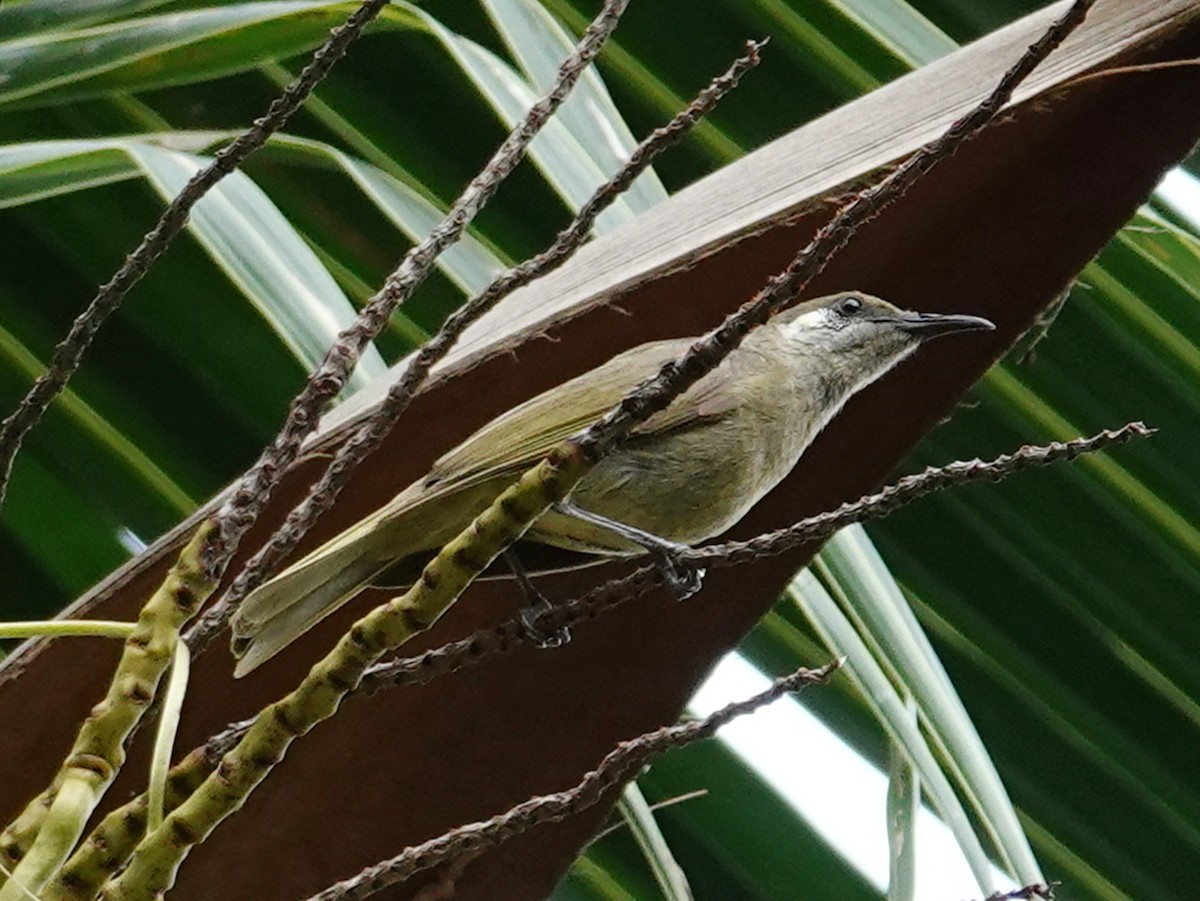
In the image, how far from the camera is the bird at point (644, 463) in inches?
49.9

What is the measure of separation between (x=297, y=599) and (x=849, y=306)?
58cm

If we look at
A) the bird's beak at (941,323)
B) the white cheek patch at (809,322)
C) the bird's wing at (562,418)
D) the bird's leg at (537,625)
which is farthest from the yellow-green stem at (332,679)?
the white cheek patch at (809,322)

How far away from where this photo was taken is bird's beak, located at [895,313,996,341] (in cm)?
103

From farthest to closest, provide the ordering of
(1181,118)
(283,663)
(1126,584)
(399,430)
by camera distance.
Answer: (1126,584) < (283,663) < (399,430) < (1181,118)

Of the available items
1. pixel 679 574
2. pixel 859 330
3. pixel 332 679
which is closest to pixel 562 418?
pixel 859 330

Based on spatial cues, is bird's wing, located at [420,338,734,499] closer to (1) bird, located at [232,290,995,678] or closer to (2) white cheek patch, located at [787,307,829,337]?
(1) bird, located at [232,290,995,678]

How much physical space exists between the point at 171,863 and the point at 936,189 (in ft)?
2.00

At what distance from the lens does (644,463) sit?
1803mm

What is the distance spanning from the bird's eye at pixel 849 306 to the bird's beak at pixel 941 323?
0.17m

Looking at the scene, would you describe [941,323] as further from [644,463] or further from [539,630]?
[644,463]

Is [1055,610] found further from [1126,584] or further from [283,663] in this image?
[283,663]

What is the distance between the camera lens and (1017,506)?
149cm

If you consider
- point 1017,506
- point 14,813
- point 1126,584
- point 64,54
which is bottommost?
point 1126,584

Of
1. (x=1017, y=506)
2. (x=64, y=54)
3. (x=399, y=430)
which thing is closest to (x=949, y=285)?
(x=399, y=430)
